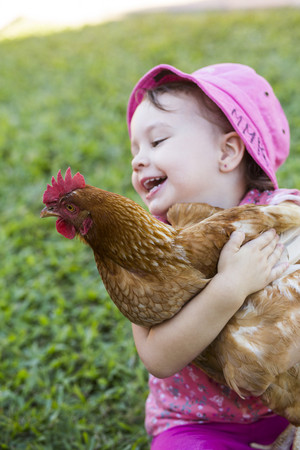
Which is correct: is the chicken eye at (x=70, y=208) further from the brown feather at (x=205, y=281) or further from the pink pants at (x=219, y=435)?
the pink pants at (x=219, y=435)

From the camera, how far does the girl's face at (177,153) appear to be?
1.64 metres

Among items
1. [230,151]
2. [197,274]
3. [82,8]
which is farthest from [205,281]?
[82,8]

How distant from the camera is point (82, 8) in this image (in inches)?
414

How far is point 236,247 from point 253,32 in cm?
586

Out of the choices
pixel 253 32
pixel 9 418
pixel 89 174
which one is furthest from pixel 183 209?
pixel 253 32

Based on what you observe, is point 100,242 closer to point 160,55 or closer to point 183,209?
point 183,209

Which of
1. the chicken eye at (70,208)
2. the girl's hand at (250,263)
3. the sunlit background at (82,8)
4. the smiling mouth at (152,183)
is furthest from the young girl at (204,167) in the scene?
the sunlit background at (82,8)

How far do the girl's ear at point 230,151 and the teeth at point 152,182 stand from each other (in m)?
0.23

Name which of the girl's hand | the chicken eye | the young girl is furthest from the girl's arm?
the chicken eye

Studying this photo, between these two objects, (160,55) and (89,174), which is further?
(160,55)

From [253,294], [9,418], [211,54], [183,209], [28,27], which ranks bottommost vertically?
Answer: [9,418]

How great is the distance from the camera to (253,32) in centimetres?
640

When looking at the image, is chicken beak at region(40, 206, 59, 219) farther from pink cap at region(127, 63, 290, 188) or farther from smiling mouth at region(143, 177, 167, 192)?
pink cap at region(127, 63, 290, 188)

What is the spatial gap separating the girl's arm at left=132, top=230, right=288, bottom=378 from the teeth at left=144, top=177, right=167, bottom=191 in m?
0.42
